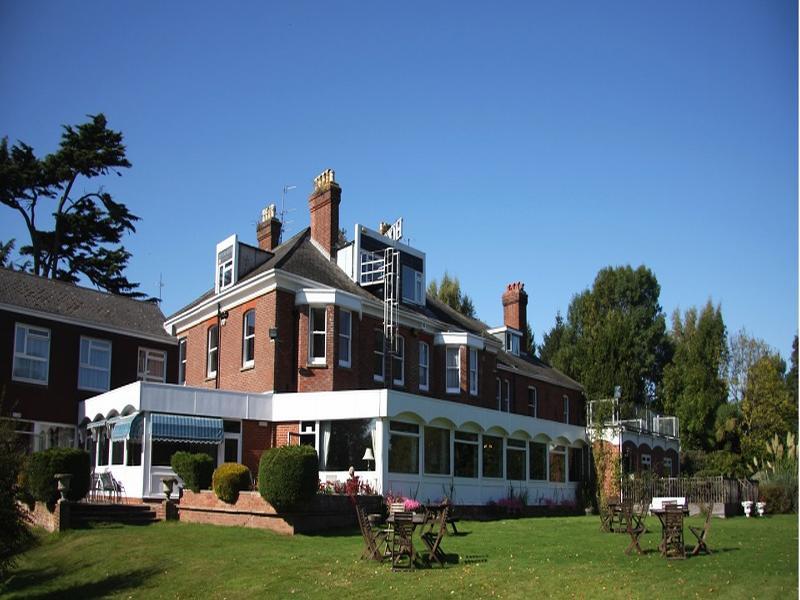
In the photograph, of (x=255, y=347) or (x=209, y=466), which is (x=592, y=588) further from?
(x=255, y=347)

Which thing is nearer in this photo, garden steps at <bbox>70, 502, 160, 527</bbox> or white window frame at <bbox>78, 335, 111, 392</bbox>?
garden steps at <bbox>70, 502, 160, 527</bbox>

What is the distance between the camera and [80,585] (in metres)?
17.2

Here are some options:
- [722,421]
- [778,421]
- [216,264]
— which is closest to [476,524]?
[216,264]

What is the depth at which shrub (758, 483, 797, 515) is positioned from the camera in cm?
3096

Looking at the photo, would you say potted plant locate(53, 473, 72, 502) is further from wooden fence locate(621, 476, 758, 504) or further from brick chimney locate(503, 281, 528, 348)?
brick chimney locate(503, 281, 528, 348)

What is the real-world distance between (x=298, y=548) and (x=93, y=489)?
11.2 metres

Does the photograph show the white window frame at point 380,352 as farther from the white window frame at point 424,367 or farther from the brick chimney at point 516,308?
the brick chimney at point 516,308

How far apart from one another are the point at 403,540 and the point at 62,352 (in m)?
19.2

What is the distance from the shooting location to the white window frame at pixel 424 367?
35.2 metres

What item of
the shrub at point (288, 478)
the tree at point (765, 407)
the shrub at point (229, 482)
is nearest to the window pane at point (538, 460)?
the shrub at point (229, 482)

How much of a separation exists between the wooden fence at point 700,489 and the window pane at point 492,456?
4.65 meters

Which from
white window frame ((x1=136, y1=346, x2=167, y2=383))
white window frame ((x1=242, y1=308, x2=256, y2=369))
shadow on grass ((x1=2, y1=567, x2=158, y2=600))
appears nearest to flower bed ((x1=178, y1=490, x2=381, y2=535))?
shadow on grass ((x1=2, y1=567, x2=158, y2=600))

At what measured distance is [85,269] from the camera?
48375 mm

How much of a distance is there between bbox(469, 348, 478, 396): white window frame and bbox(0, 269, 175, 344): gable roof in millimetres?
12213
